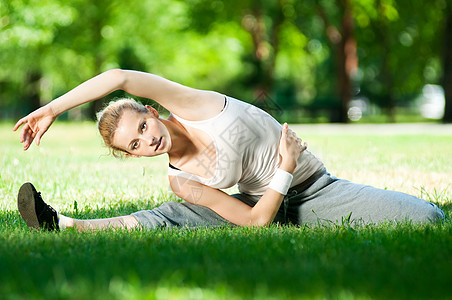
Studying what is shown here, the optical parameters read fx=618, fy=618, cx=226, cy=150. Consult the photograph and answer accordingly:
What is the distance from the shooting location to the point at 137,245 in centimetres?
342

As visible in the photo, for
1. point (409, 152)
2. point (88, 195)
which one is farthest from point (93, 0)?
point (88, 195)

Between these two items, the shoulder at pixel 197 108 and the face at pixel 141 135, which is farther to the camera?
the shoulder at pixel 197 108

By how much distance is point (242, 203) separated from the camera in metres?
4.40

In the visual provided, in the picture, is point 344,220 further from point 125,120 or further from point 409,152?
point 409,152

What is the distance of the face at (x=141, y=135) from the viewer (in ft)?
13.1

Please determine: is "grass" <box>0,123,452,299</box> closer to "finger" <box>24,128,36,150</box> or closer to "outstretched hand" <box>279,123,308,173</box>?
"outstretched hand" <box>279,123,308,173</box>

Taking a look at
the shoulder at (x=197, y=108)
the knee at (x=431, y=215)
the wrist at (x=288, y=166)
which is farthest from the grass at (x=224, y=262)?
the shoulder at (x=197, y=108)

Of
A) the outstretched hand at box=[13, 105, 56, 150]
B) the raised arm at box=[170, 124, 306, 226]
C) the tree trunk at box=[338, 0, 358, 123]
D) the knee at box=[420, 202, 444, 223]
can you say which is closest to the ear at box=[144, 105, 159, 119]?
the raised arm at box=[170, 124, 306, 226]

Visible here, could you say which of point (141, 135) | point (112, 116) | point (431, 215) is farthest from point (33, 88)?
point (431, 215)

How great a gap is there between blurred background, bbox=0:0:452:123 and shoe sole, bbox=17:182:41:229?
17190 mm

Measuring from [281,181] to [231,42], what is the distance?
30319 millimetres

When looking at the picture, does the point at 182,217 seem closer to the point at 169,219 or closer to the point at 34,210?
the point at 169,219

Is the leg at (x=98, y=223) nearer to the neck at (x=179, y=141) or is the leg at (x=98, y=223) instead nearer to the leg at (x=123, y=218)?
the leg at (x=123, y=218)

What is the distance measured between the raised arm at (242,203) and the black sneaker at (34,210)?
0.87 m
